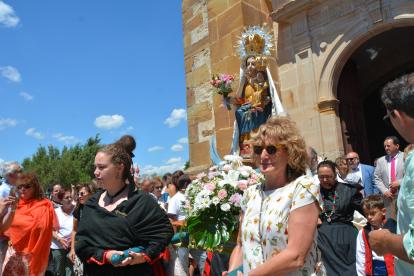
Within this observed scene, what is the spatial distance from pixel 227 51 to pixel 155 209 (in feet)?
18.7

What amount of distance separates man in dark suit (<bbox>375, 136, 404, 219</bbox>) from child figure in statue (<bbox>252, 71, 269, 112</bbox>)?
265 centimetres

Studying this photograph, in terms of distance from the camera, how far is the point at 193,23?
9.13m

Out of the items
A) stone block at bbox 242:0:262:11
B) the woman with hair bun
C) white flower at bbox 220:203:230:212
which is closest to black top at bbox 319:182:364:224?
white flower at bbox 220:203:230:212

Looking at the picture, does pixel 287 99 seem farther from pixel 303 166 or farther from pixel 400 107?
pixel 400 107

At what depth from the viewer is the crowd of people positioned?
149 centimetres

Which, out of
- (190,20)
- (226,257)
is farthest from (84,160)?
(226,257)

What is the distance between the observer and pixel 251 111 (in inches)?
179

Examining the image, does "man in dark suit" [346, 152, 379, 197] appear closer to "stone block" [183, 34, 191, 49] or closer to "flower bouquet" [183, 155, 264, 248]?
"flower bouquet" [183, 155, 264, 248]

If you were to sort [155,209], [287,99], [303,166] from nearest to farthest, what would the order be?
[303,166]
[155,209]
[287,99]

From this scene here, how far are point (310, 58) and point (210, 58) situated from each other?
2608mm

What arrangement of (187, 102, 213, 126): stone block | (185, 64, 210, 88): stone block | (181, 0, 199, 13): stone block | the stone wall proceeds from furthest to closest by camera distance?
(181, 0, 199, 13): stone block → (185, 64, 210, 88): stone block → (187, 102, 213, 126): stone block → the stone wall

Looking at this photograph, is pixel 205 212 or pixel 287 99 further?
pixel 287 99

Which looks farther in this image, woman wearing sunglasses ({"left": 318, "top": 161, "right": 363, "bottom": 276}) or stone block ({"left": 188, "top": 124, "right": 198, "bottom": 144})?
stone block ({"left": 188, "top": 124, "right": 198, "bottom": 144})

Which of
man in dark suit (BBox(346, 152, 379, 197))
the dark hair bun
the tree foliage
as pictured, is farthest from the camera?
the tree foliage
